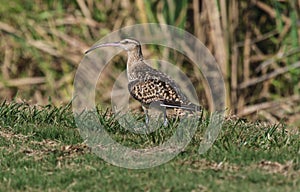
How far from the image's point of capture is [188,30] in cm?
1282

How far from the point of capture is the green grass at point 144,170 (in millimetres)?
5879

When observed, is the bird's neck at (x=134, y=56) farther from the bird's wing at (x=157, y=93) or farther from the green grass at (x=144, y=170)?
the green grass at (x=144, y=170)

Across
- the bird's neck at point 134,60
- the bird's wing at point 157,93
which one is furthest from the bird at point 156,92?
the bird's neck at point 134,60

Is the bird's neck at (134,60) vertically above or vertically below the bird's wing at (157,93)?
above

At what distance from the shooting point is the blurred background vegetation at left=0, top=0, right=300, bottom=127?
12.3 meters

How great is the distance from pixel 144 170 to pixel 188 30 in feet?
22.2

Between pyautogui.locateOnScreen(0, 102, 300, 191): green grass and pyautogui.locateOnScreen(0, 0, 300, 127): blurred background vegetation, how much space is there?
15.3ft

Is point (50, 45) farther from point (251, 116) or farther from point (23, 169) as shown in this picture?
point (23, 169)

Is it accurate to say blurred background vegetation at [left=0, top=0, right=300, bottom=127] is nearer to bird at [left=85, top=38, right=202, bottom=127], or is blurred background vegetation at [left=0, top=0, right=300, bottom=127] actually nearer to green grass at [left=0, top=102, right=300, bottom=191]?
bird at [left=85, top=38, right=202, bottom=127]

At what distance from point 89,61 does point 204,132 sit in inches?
233

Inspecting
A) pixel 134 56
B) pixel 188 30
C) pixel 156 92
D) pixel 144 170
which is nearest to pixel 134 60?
pixel 134 56

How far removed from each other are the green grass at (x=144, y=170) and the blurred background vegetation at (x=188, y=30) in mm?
4653

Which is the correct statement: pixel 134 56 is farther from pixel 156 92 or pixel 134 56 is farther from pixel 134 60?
pixel 156 92

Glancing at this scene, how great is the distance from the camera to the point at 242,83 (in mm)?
12625
